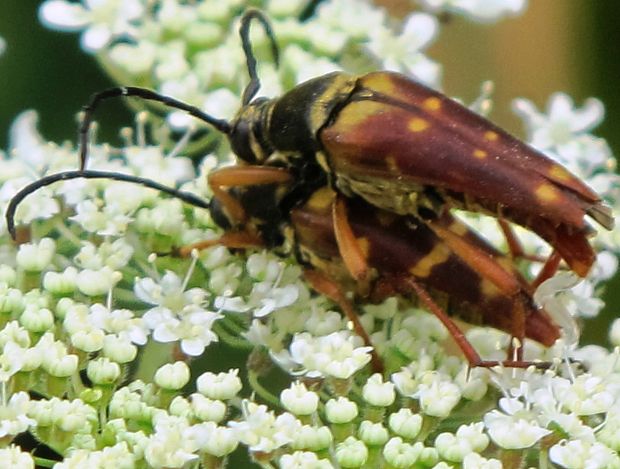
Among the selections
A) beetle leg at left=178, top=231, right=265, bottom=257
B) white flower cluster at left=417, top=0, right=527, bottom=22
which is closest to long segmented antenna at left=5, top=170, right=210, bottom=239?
beetle leg at left=178, top=231, right=265, bottom=257

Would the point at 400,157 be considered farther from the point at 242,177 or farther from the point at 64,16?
the point at 64,16

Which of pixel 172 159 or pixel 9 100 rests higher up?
pixel 9 100

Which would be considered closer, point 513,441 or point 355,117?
point 513,441

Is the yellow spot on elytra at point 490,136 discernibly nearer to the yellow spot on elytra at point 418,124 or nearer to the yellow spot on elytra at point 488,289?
the yellow spot on elytra at point 418,124

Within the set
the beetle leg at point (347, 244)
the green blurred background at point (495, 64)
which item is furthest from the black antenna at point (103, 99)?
the green blurred background at point (495, 64)

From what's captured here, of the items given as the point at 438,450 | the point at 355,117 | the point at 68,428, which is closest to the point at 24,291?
the point at 68,428

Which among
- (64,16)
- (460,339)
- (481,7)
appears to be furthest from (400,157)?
(64,16)

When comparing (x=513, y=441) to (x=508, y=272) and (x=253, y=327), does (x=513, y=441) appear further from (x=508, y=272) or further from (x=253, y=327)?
(x=253, y=327)
